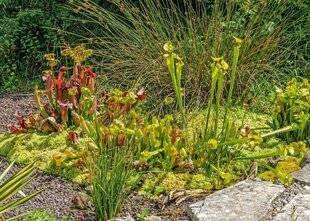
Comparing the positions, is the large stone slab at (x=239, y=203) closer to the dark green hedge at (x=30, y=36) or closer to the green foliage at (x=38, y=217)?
the green foliage at (x=38, y=217)

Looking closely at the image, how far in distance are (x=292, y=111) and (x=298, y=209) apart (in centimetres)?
110

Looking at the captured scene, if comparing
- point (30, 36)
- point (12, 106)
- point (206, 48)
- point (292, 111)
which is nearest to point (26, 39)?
point (30, 36)

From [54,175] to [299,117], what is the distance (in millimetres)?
1550

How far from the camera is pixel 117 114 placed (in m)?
4.96

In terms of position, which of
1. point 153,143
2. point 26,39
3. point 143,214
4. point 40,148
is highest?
point 26,39

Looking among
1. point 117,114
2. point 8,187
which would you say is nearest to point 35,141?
point 117,114

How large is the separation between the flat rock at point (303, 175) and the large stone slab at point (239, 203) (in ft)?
0.51

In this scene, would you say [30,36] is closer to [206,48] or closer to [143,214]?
[206,48]

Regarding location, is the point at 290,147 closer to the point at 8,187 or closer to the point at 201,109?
the point at 201,109

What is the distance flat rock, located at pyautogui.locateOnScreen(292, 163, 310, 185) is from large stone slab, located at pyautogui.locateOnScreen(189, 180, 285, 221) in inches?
6.2

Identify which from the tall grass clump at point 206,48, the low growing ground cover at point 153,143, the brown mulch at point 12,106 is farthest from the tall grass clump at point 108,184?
the brown mulch at point 12,106

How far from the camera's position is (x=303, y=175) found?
421 centimetres

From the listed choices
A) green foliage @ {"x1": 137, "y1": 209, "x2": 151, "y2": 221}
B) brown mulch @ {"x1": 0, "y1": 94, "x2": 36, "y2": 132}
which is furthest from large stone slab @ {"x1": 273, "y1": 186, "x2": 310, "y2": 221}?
brown mulch @ {"x1": 0, "y1": 94, "x2": 36, "y2": 132}

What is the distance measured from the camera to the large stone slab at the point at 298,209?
12.2ft
